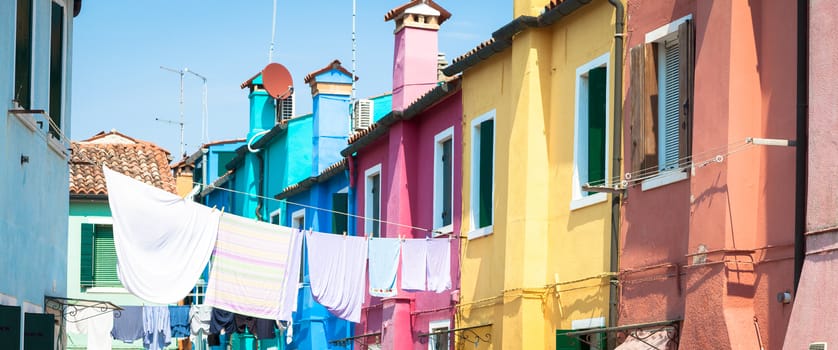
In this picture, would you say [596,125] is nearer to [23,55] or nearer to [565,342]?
[565,342]

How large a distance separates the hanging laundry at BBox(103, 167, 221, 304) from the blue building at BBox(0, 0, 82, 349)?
93 centimetres

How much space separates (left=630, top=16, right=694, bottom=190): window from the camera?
1523cm

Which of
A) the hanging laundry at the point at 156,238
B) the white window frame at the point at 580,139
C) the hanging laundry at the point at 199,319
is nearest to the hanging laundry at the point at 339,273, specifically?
the hanging laundry at the point at 156,238

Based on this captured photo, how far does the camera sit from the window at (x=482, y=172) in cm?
2066

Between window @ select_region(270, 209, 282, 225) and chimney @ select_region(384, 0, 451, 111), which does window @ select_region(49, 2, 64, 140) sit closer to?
chimney @ select_region(384, 0, 451, 111)

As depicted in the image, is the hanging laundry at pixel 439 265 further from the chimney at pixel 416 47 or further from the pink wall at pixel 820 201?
the pink wall at pixel 820 201

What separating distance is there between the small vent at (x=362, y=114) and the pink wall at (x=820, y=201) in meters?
19.7

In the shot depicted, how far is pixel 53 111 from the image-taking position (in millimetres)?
17750

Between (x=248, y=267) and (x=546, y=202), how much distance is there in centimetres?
409

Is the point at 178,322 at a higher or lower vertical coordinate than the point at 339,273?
lower

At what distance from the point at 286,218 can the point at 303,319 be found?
3.47 m

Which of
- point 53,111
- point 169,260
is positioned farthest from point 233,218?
point 53,111

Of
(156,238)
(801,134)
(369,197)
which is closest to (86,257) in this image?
(369,197)

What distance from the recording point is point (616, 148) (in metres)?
16.3
